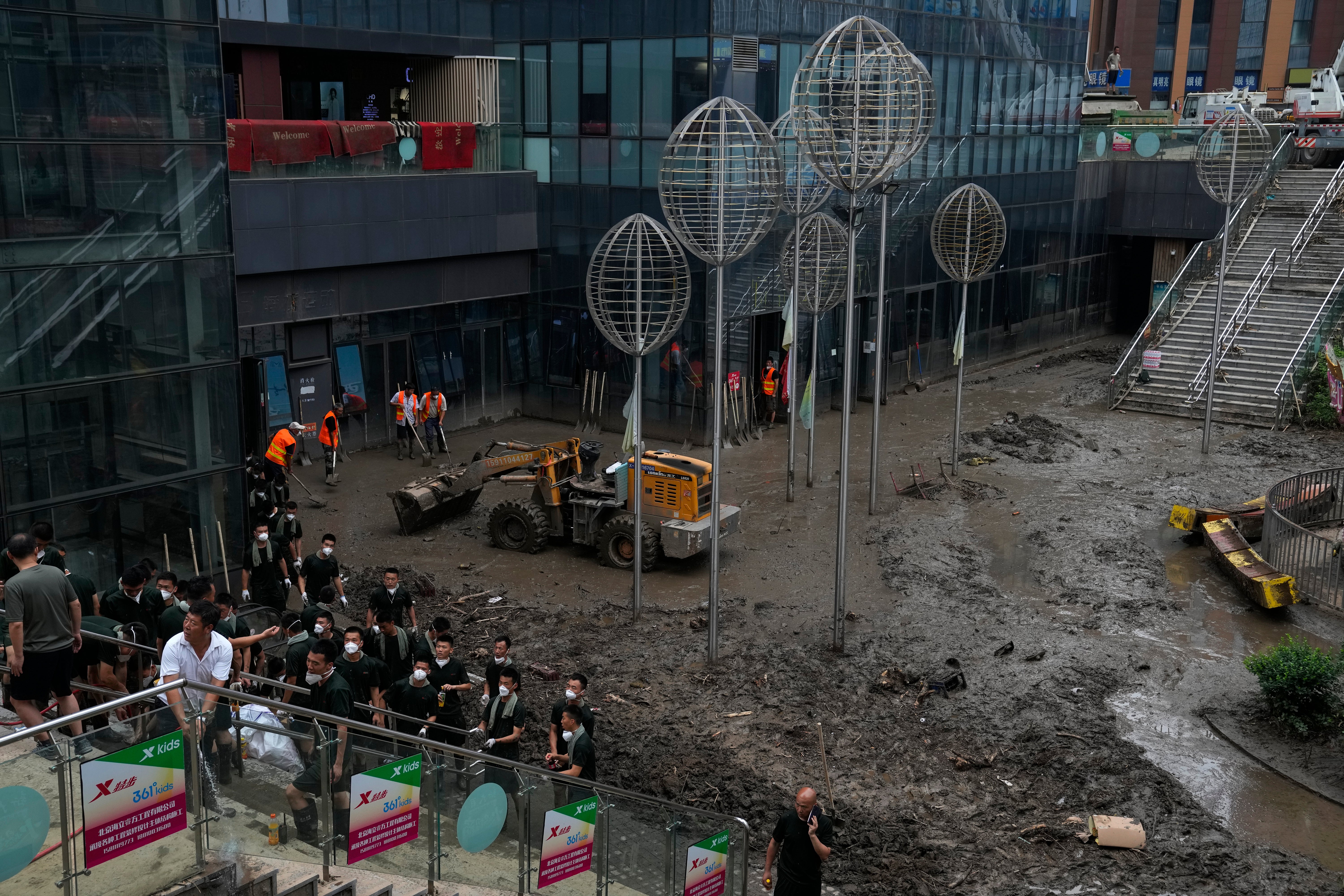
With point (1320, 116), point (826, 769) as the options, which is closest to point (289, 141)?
point (826, 769)

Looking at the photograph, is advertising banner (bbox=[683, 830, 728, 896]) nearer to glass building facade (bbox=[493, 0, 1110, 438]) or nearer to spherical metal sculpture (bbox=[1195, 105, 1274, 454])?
glass building facade (bbox=[493, 0, 1110, 438])

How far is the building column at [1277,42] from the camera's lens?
66.0 meters

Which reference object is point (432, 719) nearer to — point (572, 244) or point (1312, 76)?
point (572, 244)

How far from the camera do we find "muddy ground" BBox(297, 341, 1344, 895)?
12.0m

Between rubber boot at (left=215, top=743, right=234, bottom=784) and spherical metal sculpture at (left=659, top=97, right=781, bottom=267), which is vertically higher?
spherical metal sculpture at (left=659, top=97, right=781, bottom=267)

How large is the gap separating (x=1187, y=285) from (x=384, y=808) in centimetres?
3221

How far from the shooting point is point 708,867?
32.4ft

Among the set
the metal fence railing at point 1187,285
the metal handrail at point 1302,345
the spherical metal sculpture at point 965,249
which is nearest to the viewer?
the spherical metal sculpture at point 965,249

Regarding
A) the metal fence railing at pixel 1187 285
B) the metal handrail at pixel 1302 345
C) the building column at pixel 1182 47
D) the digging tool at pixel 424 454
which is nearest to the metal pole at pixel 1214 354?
the metal handrail at pixel 1302 345

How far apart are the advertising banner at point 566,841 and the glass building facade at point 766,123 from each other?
18.3 m

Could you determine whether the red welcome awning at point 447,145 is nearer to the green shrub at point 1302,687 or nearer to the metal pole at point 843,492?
the metal pole at point 843,492

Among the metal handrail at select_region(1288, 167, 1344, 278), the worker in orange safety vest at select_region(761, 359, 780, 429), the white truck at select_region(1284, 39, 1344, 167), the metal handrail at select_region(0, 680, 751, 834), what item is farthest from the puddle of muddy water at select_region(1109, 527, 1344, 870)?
the white truck at select_region(1284, 39, 1344, 167)

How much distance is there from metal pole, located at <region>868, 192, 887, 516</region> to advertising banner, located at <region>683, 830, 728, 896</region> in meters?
10.4

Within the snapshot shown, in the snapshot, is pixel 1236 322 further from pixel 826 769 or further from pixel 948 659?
pixel 826 769
